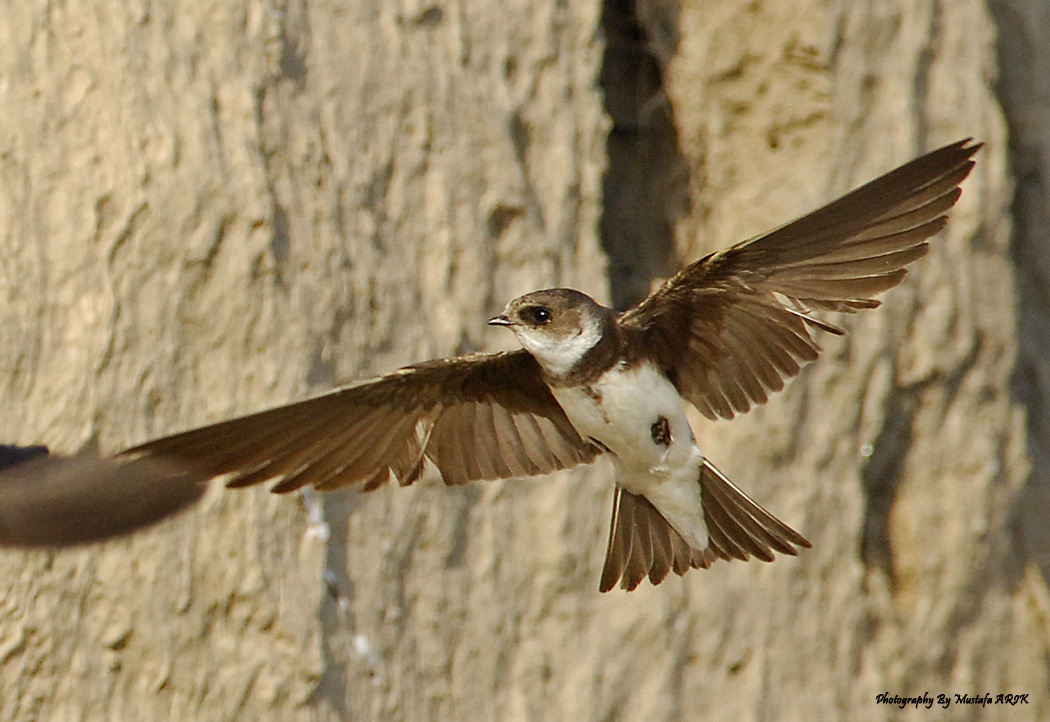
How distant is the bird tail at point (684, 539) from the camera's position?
2.42 m

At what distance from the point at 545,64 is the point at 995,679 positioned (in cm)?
203

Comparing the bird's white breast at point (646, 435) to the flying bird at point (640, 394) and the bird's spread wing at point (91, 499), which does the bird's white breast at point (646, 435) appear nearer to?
the flying bird at point (640, 394)

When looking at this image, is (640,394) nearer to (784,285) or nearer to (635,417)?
(635,417)

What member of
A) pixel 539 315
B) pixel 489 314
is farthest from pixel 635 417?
pixel 489 314

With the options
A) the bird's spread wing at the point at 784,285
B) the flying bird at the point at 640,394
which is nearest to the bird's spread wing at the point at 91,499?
the flying bird at the point at 640,394

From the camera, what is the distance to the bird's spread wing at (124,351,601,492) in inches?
85.4

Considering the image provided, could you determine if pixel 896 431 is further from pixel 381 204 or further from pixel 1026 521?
pixel 381 204

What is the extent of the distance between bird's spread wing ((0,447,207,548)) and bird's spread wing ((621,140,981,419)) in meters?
0.75

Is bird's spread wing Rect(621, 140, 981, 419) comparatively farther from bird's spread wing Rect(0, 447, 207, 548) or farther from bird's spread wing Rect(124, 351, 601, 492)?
bird's spread wing Rect(0, 447, 207, 548)

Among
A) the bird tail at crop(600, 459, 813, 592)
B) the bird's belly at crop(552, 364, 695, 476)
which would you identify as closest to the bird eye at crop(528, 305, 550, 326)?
the bird's belly at crop(552, 364, 695, 476)

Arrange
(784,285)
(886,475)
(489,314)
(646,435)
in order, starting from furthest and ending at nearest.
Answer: (886,475)
(489,314)
(646,435)
(784,285)

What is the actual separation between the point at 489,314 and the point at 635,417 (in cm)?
101

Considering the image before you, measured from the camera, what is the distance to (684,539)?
2.50 m

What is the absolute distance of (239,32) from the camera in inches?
116
